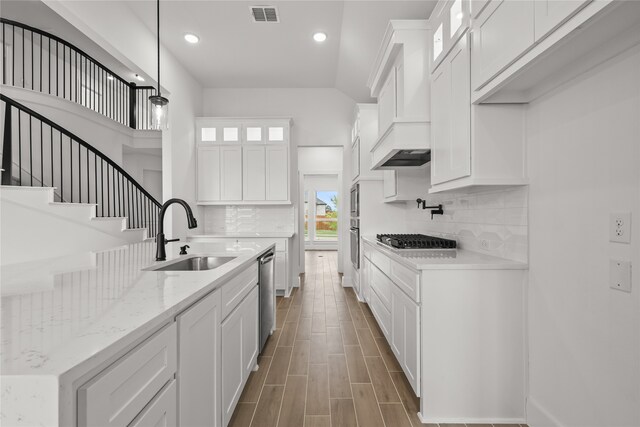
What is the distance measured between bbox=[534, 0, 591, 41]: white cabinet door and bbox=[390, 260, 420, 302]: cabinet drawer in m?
1.33

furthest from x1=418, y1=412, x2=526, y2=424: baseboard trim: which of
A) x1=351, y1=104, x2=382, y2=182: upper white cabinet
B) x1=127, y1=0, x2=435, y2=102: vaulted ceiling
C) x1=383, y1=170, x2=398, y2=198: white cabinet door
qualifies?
x1=127, y1=0, x2=435, y2=102: vaulted ceiling

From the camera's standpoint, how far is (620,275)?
1.30 metres

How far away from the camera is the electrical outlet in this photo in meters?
1.27

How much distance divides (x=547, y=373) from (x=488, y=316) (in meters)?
0.39

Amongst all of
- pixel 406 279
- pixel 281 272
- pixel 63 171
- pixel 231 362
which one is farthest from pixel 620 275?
pixel 63 171

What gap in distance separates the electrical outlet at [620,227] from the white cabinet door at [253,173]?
13.9 feet

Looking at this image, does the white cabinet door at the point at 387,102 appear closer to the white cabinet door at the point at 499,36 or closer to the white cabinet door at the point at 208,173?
the white cabinet door at the point at 499,36

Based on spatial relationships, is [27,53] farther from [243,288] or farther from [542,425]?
[542,425]

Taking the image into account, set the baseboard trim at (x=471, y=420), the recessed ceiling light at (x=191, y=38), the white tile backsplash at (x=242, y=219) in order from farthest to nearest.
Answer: the white tile backsplash at (x=242, y=219) → the recessed ceiling light at (x=191, y=38) → the baseboard trim at (x=471, y=420)

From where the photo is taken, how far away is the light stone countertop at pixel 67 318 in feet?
1.77

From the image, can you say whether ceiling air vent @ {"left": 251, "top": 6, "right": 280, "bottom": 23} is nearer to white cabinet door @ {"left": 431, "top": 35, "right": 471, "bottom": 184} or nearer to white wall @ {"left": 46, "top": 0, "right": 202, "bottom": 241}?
white wall @ {"left": 46, "top": 0, "right": 202, "bottom": 241}

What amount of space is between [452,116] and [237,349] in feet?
6.59

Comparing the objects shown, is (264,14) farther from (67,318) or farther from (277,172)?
(67,318)

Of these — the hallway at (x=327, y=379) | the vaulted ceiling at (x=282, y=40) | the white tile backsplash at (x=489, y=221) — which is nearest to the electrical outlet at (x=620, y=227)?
the white tile backsplash at (x=489, y=221)
